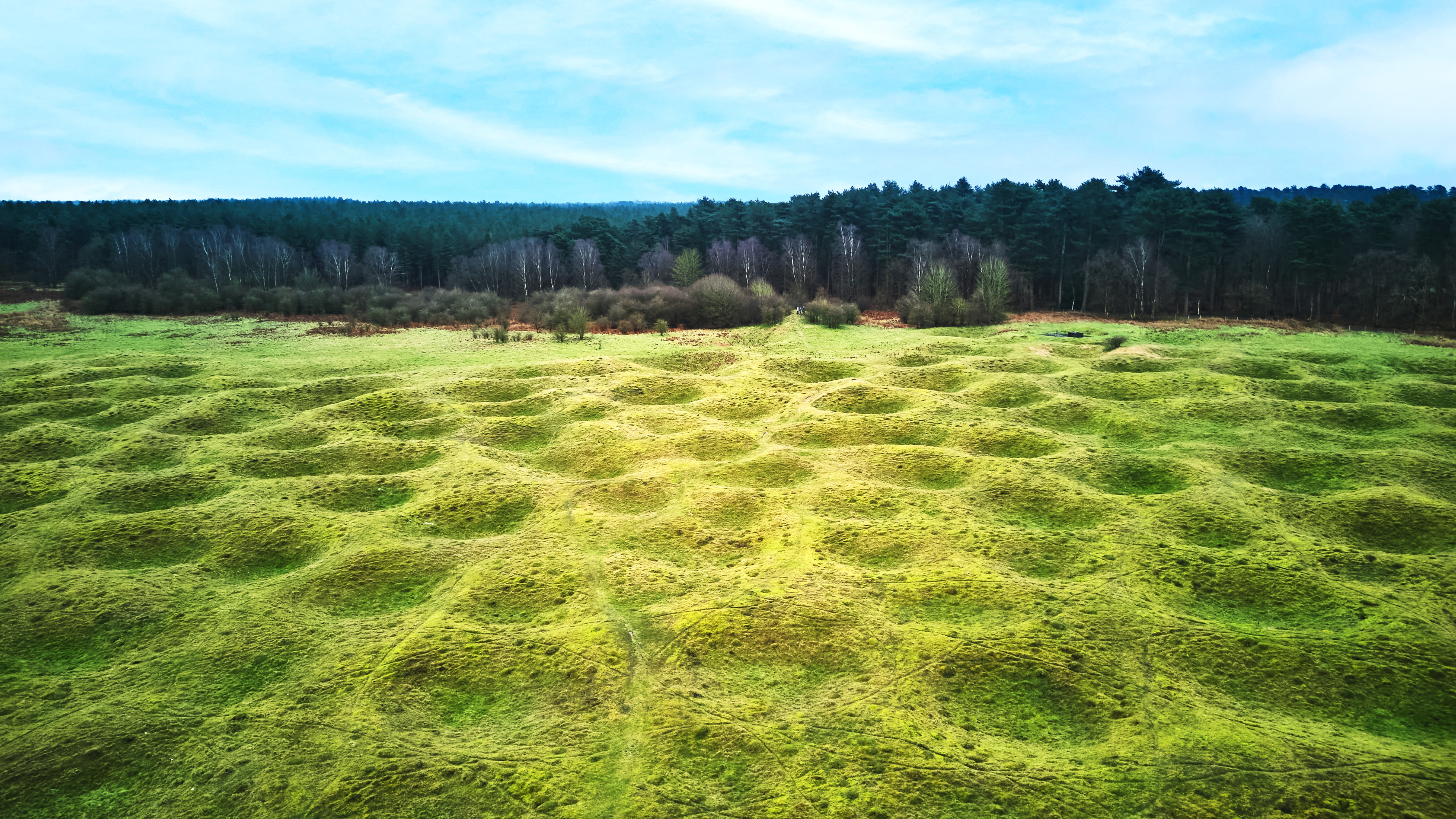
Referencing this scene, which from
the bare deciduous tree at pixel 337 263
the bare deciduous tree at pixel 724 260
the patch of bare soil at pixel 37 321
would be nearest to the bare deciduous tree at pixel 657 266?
the bare deciduous tree at pixel 724 260

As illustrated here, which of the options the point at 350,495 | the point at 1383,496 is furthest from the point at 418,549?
the point at 1383,496

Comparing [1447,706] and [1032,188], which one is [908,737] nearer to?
[1447,706]

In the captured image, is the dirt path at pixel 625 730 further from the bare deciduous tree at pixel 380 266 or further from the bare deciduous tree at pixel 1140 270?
the bare deciduous tree at pixel 380 266

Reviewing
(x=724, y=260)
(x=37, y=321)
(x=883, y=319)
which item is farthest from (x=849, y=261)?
(x=37, y=321)

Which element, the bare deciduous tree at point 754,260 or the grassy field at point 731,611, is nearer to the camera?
the grassy field at point 731,611

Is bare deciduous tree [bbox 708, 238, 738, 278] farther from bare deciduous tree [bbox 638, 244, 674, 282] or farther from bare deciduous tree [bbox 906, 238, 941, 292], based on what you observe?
bare deciduous tree [bbox 906, 238, 941, 292]

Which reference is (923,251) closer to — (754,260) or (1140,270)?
(1140,270)
